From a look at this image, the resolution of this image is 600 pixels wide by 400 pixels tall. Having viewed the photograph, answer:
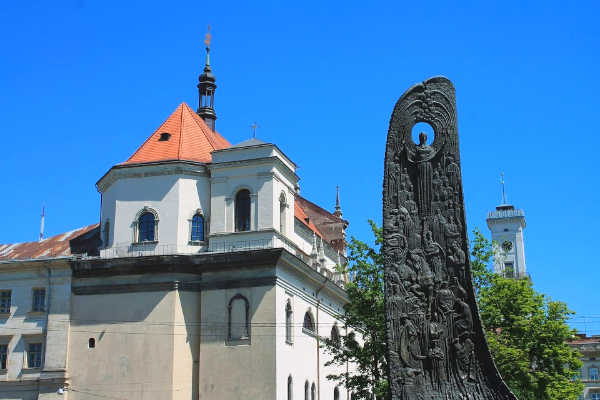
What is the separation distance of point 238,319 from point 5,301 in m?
14.7

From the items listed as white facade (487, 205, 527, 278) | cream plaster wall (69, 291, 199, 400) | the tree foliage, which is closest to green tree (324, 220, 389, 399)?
the tree foliage

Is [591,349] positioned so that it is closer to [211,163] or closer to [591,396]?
[591,396]

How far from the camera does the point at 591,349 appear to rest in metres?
75.8

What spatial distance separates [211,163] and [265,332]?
10.0 metres

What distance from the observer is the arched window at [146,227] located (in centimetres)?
4175

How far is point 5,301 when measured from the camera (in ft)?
145

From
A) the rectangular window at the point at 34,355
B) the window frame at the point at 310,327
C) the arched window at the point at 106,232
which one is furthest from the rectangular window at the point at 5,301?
the window frame at the point at 310,327

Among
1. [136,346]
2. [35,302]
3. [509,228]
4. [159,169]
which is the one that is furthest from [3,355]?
[509,228]

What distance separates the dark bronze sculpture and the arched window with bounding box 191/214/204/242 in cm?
2832

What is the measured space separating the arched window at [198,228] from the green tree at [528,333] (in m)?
14.9

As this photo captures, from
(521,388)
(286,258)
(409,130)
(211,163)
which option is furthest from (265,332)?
(409,130)

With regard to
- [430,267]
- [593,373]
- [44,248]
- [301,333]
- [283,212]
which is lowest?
[593,373]

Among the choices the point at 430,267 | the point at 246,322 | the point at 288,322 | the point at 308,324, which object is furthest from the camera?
the point at 308,324

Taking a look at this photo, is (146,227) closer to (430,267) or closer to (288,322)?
(288,322)
